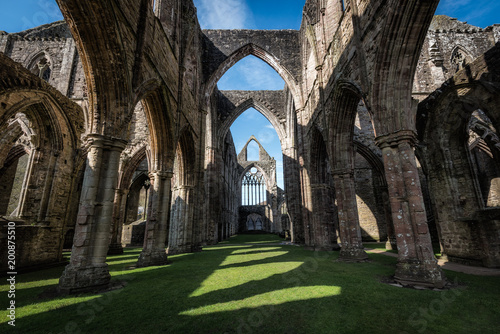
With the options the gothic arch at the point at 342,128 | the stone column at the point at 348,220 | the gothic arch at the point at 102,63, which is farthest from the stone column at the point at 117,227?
the gothic arch at the point at 342,128

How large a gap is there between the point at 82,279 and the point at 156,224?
11.1 feet

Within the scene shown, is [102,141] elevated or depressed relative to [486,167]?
depressed

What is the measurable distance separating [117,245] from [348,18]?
564 inches

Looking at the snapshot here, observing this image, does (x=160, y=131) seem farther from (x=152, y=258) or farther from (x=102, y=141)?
(x=152, y=258)

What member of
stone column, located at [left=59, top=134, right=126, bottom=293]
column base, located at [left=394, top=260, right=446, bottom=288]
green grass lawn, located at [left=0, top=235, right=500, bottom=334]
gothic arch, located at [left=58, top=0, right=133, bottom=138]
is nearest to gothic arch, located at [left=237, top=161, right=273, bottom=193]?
green grass lawn, located at [left=0, top=235, right=500, bottom=334]

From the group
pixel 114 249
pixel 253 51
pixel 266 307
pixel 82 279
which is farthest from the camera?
pixel 253 51

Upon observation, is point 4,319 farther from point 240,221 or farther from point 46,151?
point 240,221

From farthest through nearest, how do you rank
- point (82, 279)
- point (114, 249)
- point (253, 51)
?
point (253, 51), point (114, 249), point (82, 279)

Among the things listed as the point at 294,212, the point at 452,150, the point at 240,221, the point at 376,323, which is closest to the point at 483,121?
the point at 452,150

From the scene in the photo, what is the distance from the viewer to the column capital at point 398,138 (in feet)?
16.1

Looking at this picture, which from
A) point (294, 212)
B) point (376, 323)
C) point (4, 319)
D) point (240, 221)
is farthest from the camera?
point (240, 221)

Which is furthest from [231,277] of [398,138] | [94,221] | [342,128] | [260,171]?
[260,171]

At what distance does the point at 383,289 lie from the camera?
4090 millimetres

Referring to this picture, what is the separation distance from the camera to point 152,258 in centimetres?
739
